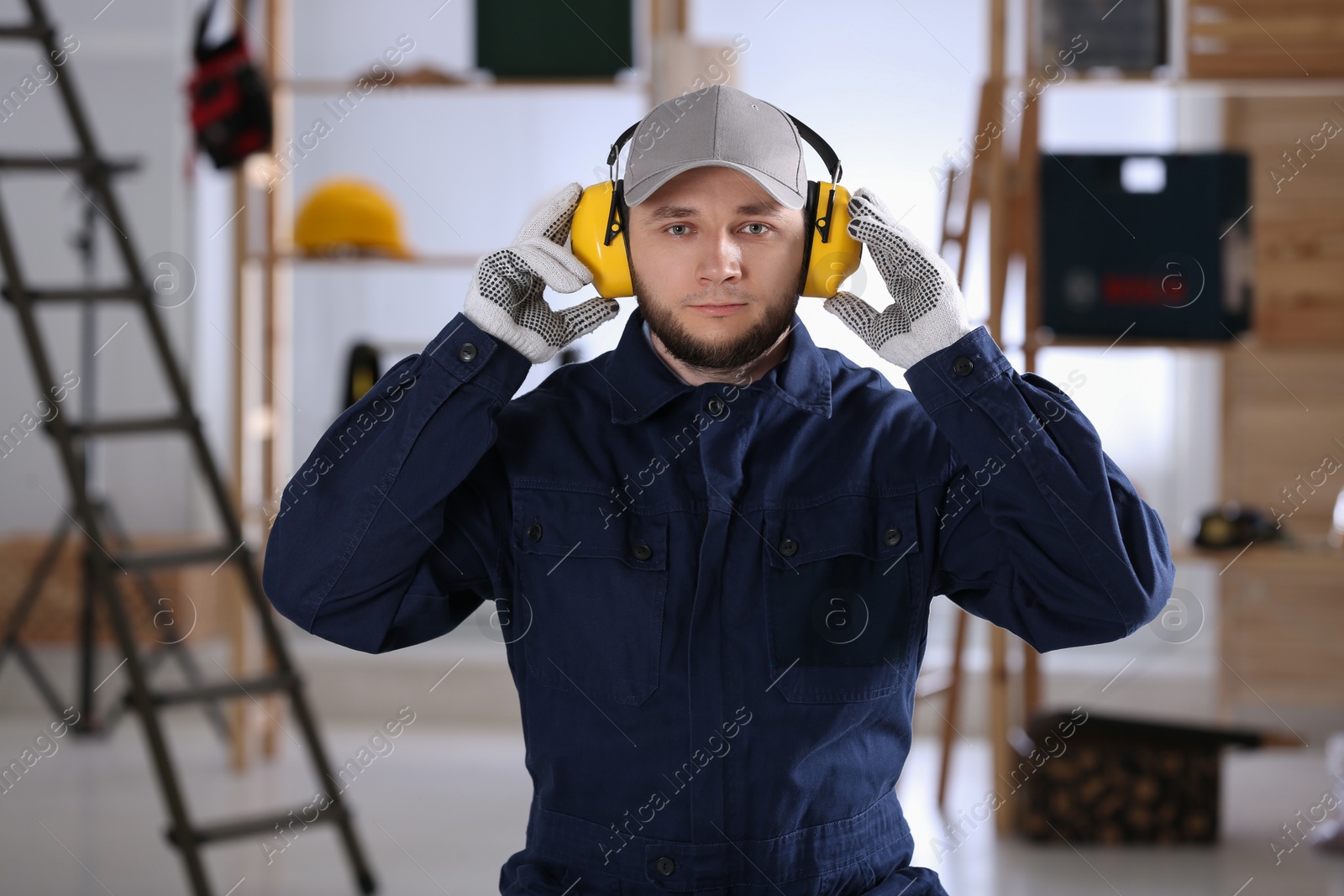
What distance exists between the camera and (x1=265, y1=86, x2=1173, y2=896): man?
1485mm

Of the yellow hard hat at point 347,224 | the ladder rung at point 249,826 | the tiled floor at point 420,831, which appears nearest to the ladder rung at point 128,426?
the ladder rung at point 249,826

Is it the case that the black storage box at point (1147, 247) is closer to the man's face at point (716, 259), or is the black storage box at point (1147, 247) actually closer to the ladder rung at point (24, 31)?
the man's face at point (716, 259)

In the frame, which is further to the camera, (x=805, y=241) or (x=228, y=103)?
(x=228, y=103)

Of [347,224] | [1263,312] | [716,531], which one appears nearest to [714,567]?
[716,531]

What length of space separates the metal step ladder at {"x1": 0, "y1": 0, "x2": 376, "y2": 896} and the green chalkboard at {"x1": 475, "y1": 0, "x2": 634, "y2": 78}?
133 centimetres

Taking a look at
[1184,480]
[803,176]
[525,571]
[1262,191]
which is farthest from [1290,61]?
[525,571]

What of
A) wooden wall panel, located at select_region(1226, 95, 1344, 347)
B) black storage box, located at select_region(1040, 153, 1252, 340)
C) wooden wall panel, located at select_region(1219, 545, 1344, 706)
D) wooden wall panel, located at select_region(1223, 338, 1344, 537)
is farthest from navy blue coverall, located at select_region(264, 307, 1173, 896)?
wooden wall panel, located at select_region(1219, 545, 1344, 706)

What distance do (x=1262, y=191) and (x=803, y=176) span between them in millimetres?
3218

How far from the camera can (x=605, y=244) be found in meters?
1.58

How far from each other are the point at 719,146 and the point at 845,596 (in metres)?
0.56

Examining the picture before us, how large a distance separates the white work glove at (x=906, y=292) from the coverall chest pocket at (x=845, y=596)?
0.20 meters

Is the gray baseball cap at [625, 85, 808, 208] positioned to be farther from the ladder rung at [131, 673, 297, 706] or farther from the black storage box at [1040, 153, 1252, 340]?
the black storage box at [1040, 153, 1252, 340]

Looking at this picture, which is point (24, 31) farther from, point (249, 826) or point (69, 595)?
point (69, 595)

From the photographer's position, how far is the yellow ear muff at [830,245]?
156 cm
